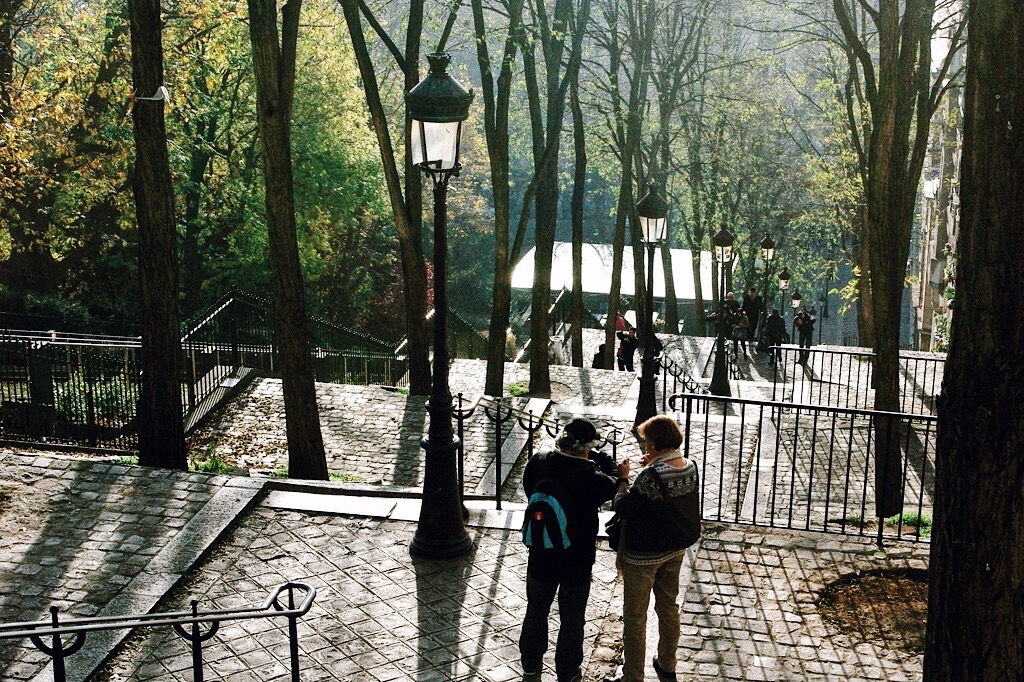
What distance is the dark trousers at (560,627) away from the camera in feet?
20.8

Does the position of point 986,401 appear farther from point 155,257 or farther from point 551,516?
point 155,257

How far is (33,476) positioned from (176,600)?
3.15 meters

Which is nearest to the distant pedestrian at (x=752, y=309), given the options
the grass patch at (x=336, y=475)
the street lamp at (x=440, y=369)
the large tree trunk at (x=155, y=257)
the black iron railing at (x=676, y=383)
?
the black iron railing at (x=676, y=383)

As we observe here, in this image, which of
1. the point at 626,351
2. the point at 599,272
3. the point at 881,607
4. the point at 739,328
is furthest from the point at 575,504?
the point at 599,272

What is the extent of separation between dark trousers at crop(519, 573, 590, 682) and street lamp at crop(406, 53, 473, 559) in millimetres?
2082

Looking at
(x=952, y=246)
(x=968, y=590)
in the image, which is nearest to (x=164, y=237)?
(x=968, y=590)

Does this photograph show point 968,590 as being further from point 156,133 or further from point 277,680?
point 156,133

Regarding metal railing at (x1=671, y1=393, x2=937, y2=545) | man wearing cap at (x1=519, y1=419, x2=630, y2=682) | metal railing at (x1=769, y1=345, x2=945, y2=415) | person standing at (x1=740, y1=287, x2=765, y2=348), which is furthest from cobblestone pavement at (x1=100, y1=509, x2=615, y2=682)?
person standing at (x1=740, y1=287, x2=765, y2=348)

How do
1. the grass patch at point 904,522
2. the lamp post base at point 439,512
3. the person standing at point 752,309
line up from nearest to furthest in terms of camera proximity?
the lamp post base at point 439,512
the grass patch at point 904,522
the person standing at point 752,309

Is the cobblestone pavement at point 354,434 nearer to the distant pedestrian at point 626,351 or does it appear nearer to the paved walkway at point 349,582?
the paved walkway at point 349,582

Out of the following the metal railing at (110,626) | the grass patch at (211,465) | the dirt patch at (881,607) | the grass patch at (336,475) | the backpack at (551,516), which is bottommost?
the grass patch at (336,475)

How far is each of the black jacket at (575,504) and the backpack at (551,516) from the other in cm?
4

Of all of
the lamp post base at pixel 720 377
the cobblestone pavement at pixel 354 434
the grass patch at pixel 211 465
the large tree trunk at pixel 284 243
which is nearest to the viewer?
the large tree trunk at pixel 284 243

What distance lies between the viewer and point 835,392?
2167 cm
